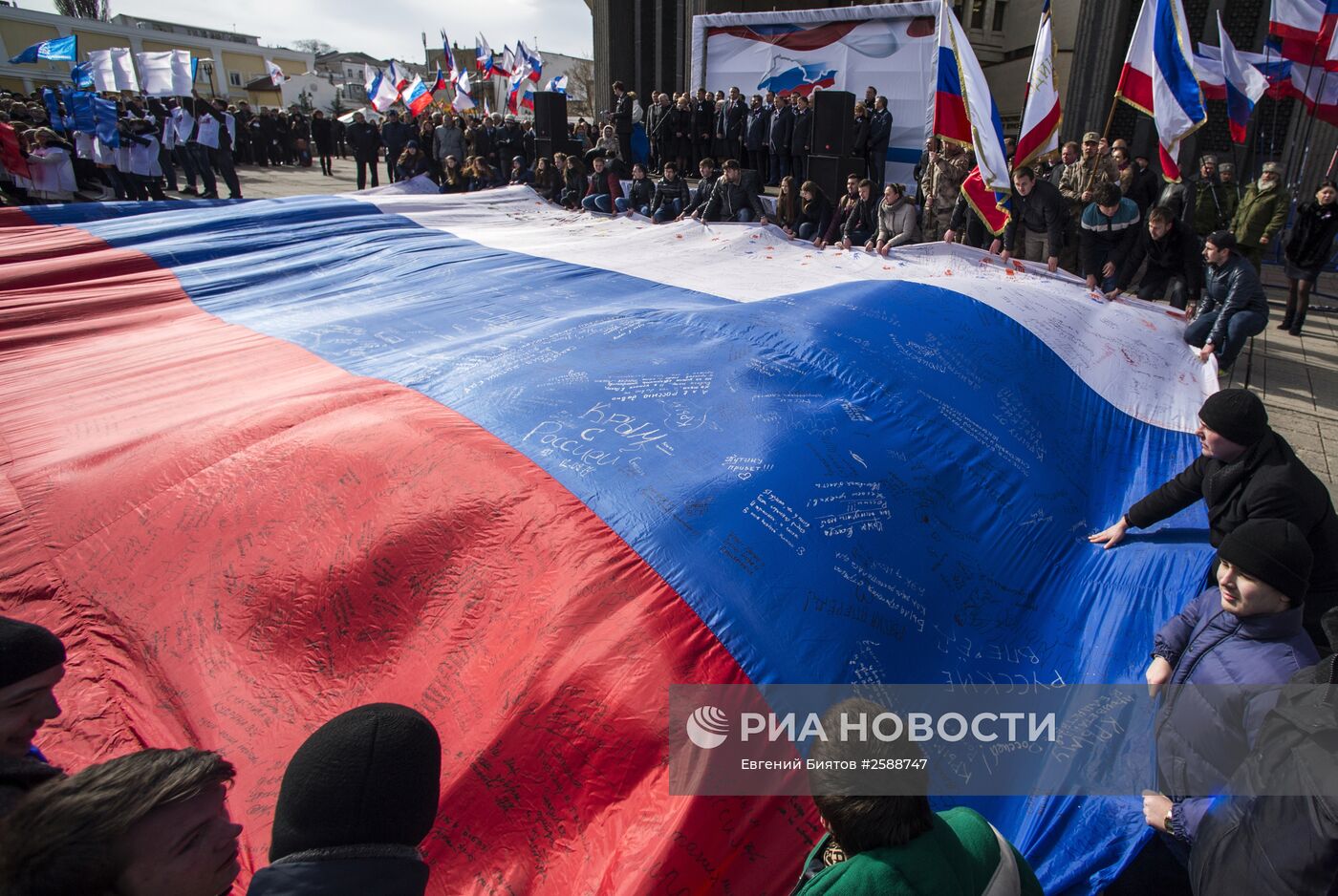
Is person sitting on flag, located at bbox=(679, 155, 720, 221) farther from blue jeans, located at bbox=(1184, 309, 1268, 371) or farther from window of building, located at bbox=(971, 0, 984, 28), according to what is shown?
window of building, located at bbox=(971, 0, 984, 28)

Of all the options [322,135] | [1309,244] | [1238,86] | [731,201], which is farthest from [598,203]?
[322,135]

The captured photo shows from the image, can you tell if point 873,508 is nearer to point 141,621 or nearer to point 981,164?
point 141,621

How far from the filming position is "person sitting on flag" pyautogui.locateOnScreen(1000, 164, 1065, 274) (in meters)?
6.00

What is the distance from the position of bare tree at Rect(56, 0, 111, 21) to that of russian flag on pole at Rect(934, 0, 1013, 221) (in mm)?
55408

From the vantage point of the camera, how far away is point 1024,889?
136cm

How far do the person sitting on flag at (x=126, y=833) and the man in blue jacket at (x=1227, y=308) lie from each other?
17.8ft

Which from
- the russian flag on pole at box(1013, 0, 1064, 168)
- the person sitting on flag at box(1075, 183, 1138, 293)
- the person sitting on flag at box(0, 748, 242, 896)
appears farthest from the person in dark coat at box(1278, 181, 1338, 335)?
the person sitting on flag at box(0, 748, 242, 896)

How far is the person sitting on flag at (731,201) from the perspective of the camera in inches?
338

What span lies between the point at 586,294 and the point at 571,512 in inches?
112

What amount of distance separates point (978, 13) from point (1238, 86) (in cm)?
1681

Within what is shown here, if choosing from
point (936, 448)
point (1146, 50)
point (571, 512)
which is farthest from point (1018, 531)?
point (1146, 50)

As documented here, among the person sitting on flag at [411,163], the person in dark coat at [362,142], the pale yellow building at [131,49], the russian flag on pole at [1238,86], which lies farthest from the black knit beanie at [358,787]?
the pale yellow building at [131,49]

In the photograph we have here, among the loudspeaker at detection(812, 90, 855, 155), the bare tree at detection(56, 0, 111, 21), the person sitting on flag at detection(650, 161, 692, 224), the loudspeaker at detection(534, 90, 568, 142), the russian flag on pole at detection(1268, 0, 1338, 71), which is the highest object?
the bare tree at detection(56, 0, 111, 21)

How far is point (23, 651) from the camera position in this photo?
148 centimetres
